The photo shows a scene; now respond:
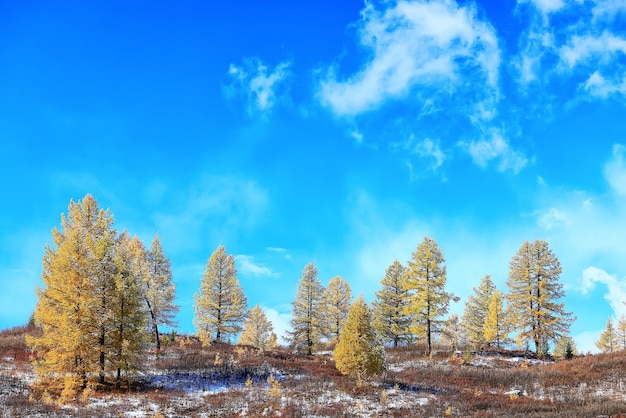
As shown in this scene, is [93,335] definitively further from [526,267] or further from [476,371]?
[526,267]

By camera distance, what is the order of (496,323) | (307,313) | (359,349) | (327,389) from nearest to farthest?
1. (327,389)
2. (359,349)
3. (307,313)
4. (496,323)

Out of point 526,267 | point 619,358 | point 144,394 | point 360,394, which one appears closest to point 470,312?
point 526,267

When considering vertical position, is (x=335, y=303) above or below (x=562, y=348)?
above

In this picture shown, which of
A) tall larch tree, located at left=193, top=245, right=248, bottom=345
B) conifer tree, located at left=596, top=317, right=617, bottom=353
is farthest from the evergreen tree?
tall larch tree, located at left=193, top=245, right=248, bottom=345

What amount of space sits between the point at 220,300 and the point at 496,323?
33840 millimetres

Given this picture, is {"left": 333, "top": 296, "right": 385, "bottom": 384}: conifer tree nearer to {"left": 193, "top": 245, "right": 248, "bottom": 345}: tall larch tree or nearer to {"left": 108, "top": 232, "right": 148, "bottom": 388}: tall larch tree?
{"left": 108, "top": 232, "right": 148, "bottom": 388}: tall larch tree

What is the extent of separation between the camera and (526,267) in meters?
46.9

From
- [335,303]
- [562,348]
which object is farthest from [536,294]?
[335,303]

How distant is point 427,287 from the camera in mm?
46781

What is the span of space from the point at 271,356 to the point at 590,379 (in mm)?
24061

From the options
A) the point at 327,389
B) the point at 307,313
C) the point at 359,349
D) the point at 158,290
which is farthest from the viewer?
the point at 307,313

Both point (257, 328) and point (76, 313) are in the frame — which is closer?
point (76, 313)

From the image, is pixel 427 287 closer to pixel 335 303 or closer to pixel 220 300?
pixel 335 303

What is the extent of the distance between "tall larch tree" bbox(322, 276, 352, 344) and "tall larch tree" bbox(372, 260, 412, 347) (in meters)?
3.38
